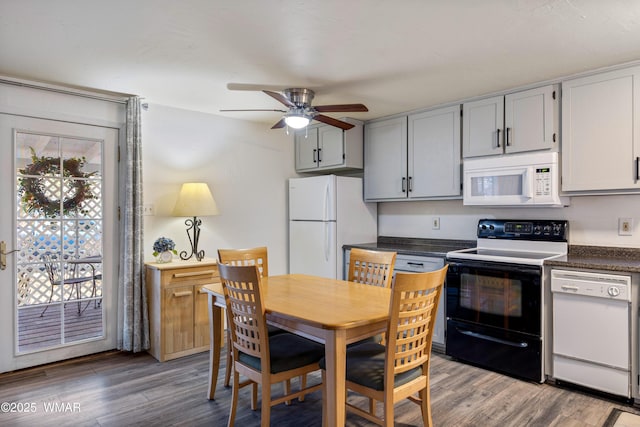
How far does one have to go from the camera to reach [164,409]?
2496 millimetres

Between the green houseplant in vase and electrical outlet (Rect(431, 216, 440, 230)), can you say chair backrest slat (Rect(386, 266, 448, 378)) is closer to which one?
electrical outlet (Rect(431, 216, 440, 230))

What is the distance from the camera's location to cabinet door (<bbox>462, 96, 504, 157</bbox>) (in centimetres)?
336

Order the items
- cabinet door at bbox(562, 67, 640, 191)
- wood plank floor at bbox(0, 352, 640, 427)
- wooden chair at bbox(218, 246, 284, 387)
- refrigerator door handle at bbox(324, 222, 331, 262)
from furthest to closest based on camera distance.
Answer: refrigerator door handle at bbox(324, 222, 331, 262) → wooden chair at bbox(218, 246, 284, 387) → cabinet door at bbox(562, 67, 640, 191) → wood plank floor at bbox(0, 352, 640, 427)

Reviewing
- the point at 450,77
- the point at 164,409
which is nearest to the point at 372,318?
the point at 164,409

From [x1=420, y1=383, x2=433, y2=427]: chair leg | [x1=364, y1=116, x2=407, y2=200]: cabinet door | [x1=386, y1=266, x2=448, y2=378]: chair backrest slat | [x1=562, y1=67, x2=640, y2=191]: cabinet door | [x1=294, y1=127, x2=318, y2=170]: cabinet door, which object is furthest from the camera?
[x1=294, y1=127, x2=318, y2=170]: cabinet door

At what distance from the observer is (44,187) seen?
3240 millimetres

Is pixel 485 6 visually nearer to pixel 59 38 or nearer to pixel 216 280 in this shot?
pixel 59 38

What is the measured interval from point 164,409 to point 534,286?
264 centimetres

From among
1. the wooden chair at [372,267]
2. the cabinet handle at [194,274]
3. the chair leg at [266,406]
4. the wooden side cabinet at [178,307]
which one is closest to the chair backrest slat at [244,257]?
the wooden side cabinet at [178,307]

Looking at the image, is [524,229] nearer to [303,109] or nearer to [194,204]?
[303,109]

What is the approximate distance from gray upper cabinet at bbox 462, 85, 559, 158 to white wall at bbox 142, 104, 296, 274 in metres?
2.14

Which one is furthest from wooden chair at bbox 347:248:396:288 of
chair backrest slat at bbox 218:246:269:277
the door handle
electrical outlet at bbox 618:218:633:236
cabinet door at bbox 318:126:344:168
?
the door handle

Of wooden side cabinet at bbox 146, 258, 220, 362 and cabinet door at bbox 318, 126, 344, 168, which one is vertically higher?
cabinet door at bbox 318, 126, 344, 168

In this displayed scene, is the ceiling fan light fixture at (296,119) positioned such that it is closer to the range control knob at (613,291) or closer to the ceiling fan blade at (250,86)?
the ceiling fan blade at (250,86)
